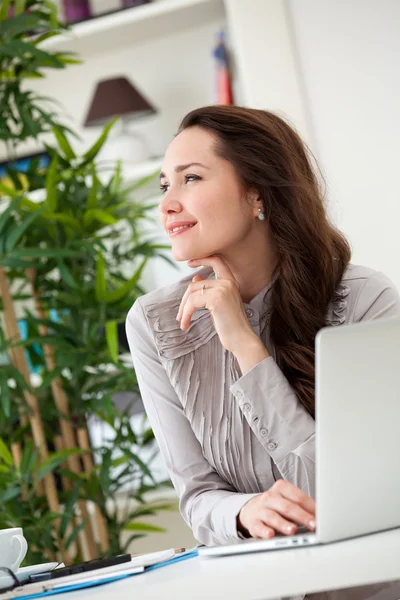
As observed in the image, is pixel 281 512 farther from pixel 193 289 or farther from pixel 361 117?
pixel 361 117

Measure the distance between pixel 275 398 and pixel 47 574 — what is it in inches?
20.0

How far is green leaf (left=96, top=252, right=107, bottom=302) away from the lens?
222cm

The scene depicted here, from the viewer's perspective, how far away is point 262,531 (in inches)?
38.9

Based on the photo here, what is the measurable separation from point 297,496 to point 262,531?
0.06 metres

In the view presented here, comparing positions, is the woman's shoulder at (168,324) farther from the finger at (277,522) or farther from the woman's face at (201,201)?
the finger at (277,522)

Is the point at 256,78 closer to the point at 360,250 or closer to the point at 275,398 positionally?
Answer: the point at 360,250

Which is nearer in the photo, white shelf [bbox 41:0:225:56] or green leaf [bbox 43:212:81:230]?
green leaf [bbox 43:212:81:230]

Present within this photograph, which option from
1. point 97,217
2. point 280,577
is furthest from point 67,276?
point 280,577

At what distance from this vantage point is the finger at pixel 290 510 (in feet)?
3.15

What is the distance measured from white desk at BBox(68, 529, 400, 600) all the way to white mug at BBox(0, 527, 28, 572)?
0.27 m

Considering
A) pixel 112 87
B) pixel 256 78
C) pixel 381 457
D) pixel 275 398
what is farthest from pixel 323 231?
pixel 112 87

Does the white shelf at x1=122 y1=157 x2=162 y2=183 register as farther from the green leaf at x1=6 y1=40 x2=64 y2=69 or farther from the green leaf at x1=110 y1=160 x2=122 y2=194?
the green leaf at x1=6 y1=40 x2=64 y2=69

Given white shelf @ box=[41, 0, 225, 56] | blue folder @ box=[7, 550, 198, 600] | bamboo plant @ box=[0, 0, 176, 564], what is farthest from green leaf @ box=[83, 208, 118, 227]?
blue folder @ box=[7, 550, 198, 600]

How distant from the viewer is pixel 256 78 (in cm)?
257
